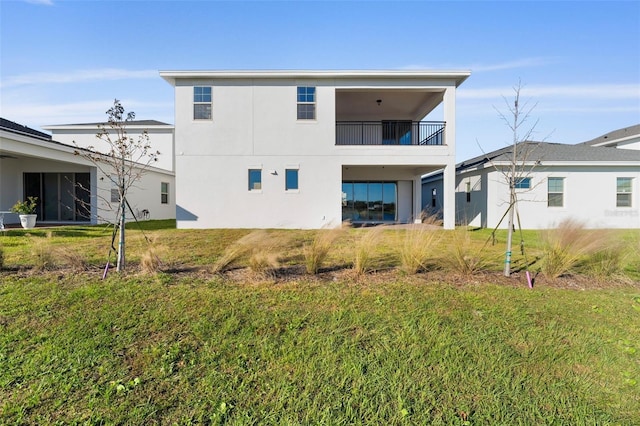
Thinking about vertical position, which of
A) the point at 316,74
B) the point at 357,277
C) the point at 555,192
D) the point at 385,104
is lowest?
the point at 357,277

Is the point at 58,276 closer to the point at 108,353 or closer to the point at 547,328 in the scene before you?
the point at 108,353

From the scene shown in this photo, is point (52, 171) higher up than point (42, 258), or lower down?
higher up

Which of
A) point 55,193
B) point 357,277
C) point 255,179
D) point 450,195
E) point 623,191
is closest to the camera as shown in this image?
point 357,277

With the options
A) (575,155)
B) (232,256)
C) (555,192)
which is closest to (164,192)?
(232,256)

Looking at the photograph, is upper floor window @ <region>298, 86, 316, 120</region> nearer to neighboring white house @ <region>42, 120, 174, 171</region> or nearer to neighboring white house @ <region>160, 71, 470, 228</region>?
neighboring white house @ <region>160, 71, 470, 228</region>

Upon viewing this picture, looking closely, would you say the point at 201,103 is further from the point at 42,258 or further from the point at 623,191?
the point at 623,191

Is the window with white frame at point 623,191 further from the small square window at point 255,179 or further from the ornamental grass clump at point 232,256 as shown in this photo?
the ornamental grass clump at point 232,256

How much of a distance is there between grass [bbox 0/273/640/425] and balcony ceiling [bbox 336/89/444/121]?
11.8 metres

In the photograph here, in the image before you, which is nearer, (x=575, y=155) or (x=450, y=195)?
(x=450, y=195)

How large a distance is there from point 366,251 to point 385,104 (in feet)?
42.4

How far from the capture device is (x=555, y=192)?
49.6 feet

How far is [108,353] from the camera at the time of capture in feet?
10.8

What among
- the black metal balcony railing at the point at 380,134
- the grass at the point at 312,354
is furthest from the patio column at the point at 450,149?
the grass at the point at 312,354

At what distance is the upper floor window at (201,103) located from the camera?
1377 cm
